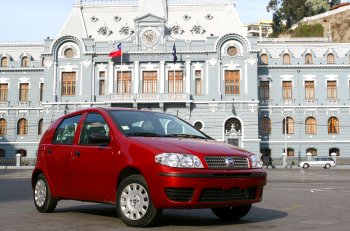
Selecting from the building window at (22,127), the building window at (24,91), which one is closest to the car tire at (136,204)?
the building window at (22,127)

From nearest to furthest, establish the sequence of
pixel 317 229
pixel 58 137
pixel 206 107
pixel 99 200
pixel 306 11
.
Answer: pixel 317 229, pixel 99 200, pixel 58 137, pixel 206 107, pixel 306 11

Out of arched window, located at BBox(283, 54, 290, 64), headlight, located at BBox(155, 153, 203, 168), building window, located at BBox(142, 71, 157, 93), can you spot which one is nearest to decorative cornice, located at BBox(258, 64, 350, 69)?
arched window, located at BBox(283, 54, 290, 64)

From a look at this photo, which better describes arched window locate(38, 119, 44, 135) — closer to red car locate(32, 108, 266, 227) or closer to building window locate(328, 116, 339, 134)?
building window locate(328, 116, 339, 134)

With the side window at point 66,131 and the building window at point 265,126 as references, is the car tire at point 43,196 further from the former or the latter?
the building window at point 265,126

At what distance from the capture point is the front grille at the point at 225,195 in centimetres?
708

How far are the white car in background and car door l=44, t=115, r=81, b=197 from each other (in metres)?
39.1

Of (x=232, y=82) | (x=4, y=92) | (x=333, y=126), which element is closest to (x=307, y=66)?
(x=333, y=126)

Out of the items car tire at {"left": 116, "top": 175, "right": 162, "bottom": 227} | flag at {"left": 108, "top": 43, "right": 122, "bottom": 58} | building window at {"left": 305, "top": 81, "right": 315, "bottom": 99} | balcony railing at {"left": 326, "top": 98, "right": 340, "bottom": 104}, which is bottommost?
car tire at {"left": 116, "top": 175, "right": 162, "bottom": 227}

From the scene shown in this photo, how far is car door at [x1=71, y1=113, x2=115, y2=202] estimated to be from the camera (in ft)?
25.6

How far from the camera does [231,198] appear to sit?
7262 mm

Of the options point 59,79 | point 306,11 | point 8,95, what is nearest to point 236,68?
point 59,79

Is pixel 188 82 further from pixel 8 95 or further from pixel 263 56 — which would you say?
pixel 8 95

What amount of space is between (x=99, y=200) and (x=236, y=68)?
41403 mm

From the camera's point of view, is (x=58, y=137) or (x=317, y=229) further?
(x=58, y=137)
